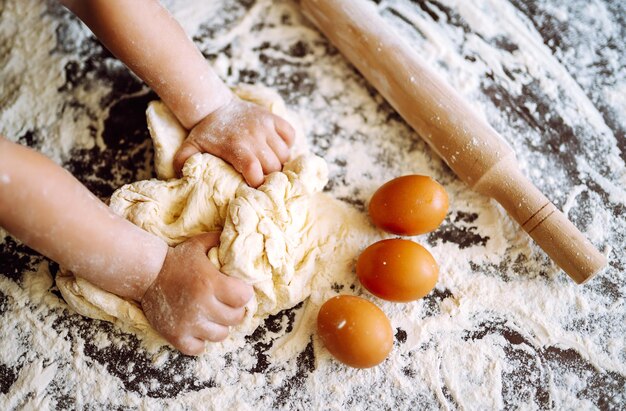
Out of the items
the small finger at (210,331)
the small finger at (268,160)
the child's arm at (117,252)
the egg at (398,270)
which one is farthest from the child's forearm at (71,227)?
the egg at (398,270)

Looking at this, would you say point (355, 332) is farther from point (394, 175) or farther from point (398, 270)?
point (394, 175)

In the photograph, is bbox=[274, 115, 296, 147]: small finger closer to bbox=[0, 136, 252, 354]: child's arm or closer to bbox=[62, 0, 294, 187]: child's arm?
bbox=[62, 0, 294, 187]: child's arm

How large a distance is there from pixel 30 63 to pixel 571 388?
1.47m

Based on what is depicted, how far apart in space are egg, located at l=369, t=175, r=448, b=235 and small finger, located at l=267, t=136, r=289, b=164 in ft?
0.75

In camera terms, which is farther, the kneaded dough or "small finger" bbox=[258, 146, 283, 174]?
"small finger" bbox=[258, 146, 283, 174]

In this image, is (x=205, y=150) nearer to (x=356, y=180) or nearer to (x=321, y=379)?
(x=356, y=180)

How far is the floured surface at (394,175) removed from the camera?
1.13 meters

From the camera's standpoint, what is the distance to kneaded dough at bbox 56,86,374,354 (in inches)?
42.0

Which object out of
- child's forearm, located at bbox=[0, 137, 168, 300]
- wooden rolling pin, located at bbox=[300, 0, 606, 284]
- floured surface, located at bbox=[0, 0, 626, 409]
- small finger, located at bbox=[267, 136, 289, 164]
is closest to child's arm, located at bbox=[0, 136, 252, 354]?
child's forearm, located at bbox=[0, 137, 168, 300]

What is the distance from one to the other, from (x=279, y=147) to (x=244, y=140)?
0.26 ft

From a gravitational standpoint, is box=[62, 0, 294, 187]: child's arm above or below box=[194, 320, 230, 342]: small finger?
above

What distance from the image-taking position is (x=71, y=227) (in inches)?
38.4

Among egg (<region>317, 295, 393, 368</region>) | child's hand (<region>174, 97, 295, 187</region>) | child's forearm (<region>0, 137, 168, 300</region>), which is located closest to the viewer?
child's forearm (<region>0, 137, 168, 300</region>)

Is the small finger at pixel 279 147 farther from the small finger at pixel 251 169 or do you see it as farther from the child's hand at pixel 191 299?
the child's hand at pixel 191 299
